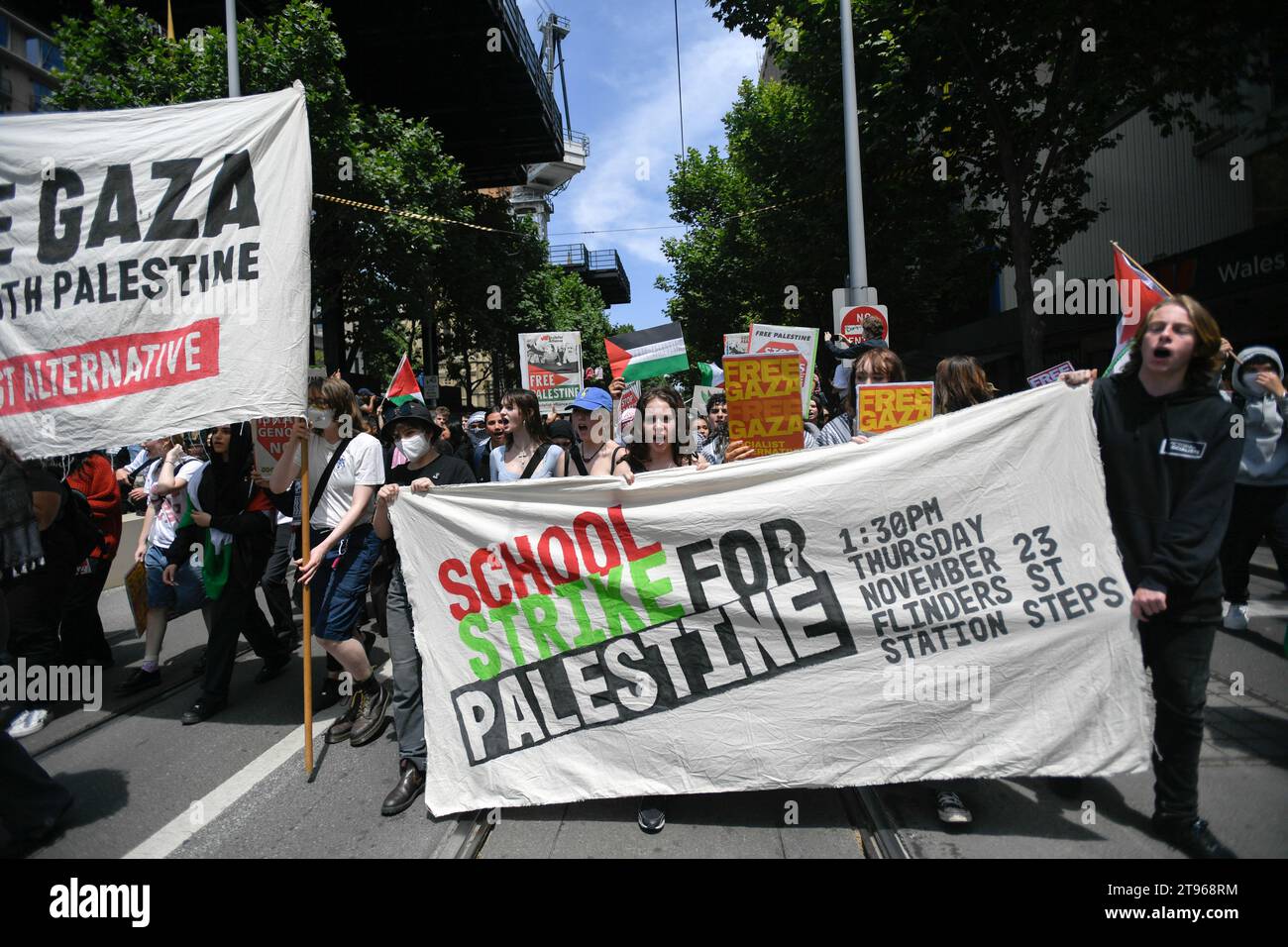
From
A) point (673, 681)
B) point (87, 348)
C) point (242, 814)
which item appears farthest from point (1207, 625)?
point (87, 348)

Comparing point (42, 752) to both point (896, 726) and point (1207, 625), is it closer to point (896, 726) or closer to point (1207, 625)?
point (896, 726)

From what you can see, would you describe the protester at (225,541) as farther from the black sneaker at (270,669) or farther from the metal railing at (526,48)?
the metal railing at (526,48)

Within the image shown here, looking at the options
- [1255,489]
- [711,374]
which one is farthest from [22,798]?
[711,374]

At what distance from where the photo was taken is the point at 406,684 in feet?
11.8

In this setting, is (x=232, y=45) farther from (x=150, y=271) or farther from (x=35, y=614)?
(x=35, y=614)

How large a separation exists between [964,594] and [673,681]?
1.23m

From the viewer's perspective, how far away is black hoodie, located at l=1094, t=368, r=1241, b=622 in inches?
108

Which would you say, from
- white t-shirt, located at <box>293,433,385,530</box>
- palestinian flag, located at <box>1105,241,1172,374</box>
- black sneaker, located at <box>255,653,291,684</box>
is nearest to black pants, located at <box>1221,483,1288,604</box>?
palestinian flag, located at <box>1105,241,1172,374</box>

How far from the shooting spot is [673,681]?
313cm

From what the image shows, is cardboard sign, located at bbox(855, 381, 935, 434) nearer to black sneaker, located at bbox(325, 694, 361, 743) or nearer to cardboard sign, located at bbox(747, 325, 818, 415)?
cardboard sign, located at bbox(747, 325, 818, 415)

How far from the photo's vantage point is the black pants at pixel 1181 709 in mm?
2768

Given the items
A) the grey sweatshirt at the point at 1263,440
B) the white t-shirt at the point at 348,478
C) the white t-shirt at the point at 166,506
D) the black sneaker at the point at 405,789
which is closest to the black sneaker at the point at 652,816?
the black sneaker at the point at 405,789

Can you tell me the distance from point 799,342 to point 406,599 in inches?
187

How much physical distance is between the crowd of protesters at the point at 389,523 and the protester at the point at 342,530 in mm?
11
